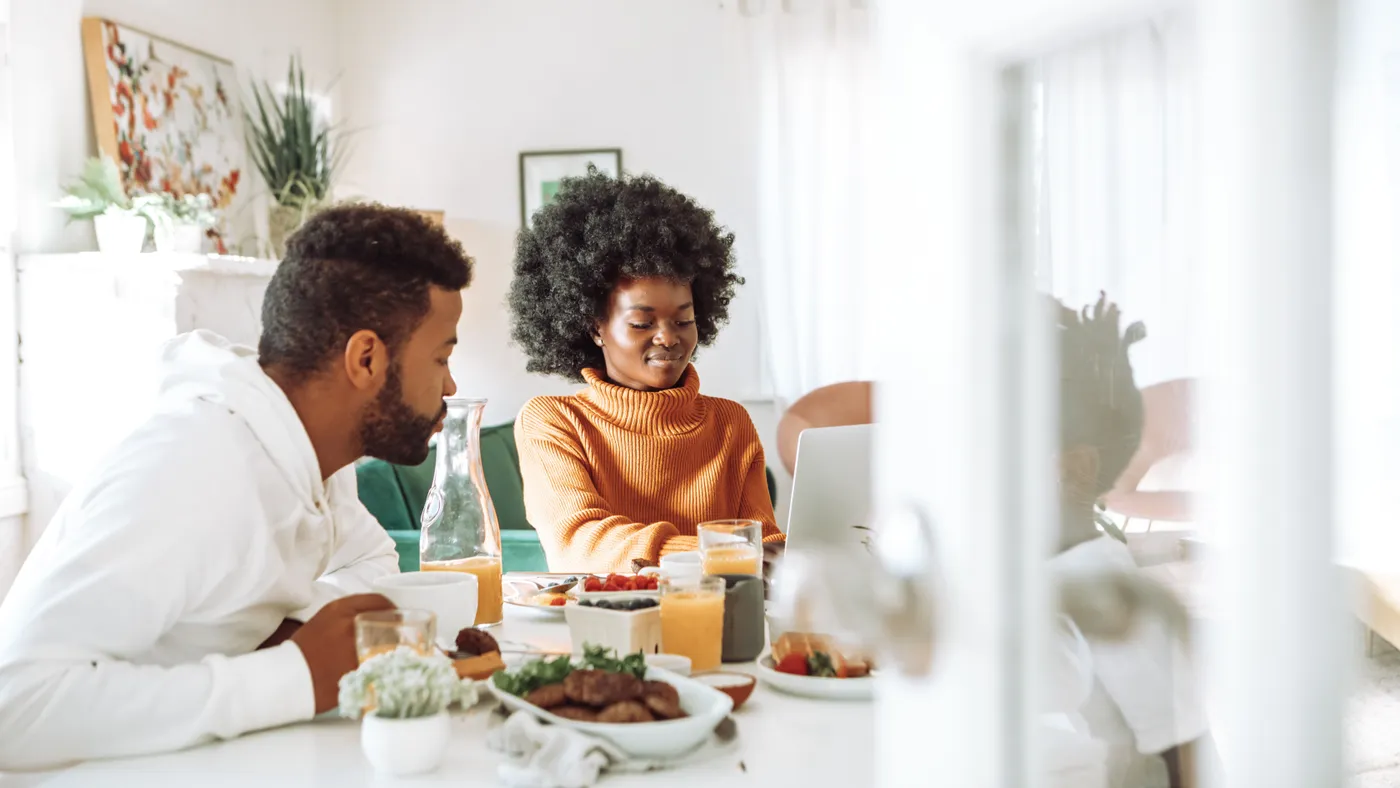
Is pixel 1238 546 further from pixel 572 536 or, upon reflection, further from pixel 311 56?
pixel 311 56

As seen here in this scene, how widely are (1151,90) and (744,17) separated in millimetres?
4396

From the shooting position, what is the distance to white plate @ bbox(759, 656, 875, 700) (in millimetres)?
1170

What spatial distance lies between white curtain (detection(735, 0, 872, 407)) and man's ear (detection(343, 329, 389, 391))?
327 centimetres

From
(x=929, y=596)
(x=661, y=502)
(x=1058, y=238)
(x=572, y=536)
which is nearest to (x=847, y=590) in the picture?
(x=929, y=596)

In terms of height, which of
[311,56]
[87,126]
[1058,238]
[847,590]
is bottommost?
[847,590]

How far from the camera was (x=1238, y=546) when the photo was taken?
1.43ft

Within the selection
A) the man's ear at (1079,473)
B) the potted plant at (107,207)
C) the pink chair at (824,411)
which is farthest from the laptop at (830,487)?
the pink chair at (824,411)

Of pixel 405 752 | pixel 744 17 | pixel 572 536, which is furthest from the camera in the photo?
pixel 744 17

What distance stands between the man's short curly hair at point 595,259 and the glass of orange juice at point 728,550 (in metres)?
1.10

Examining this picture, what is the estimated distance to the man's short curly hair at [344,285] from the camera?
138cm

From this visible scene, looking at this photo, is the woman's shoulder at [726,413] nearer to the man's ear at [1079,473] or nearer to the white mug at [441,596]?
the white mug at [441,596]

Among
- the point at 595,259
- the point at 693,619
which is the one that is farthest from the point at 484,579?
the point at 595,259

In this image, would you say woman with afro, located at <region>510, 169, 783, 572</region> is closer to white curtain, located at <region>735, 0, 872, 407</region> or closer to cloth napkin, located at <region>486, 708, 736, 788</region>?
cloth napkin, located at <region>486, 708, 736, 788</region>

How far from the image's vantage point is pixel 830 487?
171cm
